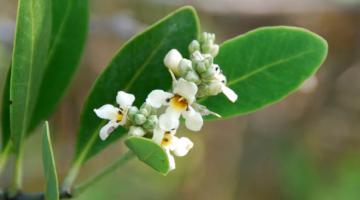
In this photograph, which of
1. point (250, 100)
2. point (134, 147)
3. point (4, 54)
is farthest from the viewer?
point (4, 54)

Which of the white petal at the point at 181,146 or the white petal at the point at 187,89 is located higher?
the white petal at the point at 187,89

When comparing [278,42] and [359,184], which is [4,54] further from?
[359,184]

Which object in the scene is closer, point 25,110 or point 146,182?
point 25,110

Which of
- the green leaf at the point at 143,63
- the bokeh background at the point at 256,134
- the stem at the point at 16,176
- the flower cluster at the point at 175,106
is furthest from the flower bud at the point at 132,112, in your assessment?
the bokeh background at the point at 256,134

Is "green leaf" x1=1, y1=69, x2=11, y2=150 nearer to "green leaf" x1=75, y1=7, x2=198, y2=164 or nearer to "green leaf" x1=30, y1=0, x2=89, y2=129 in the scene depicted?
"green leaf" x1=30, y1=0, x2=89, y2=129

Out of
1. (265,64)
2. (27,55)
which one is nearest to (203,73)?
(265,64)

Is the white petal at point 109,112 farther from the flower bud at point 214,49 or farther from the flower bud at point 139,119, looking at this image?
the flower bud at point 214,49

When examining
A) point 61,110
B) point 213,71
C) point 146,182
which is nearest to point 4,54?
point 61,110

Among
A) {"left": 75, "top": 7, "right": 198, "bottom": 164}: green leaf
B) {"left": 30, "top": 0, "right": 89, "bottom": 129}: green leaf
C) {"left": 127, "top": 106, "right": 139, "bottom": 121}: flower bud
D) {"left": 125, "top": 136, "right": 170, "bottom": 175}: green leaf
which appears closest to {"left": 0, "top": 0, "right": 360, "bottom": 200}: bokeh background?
{"left": 30, "top": 0, "right": 89, "bottom": 129}: green leaf
